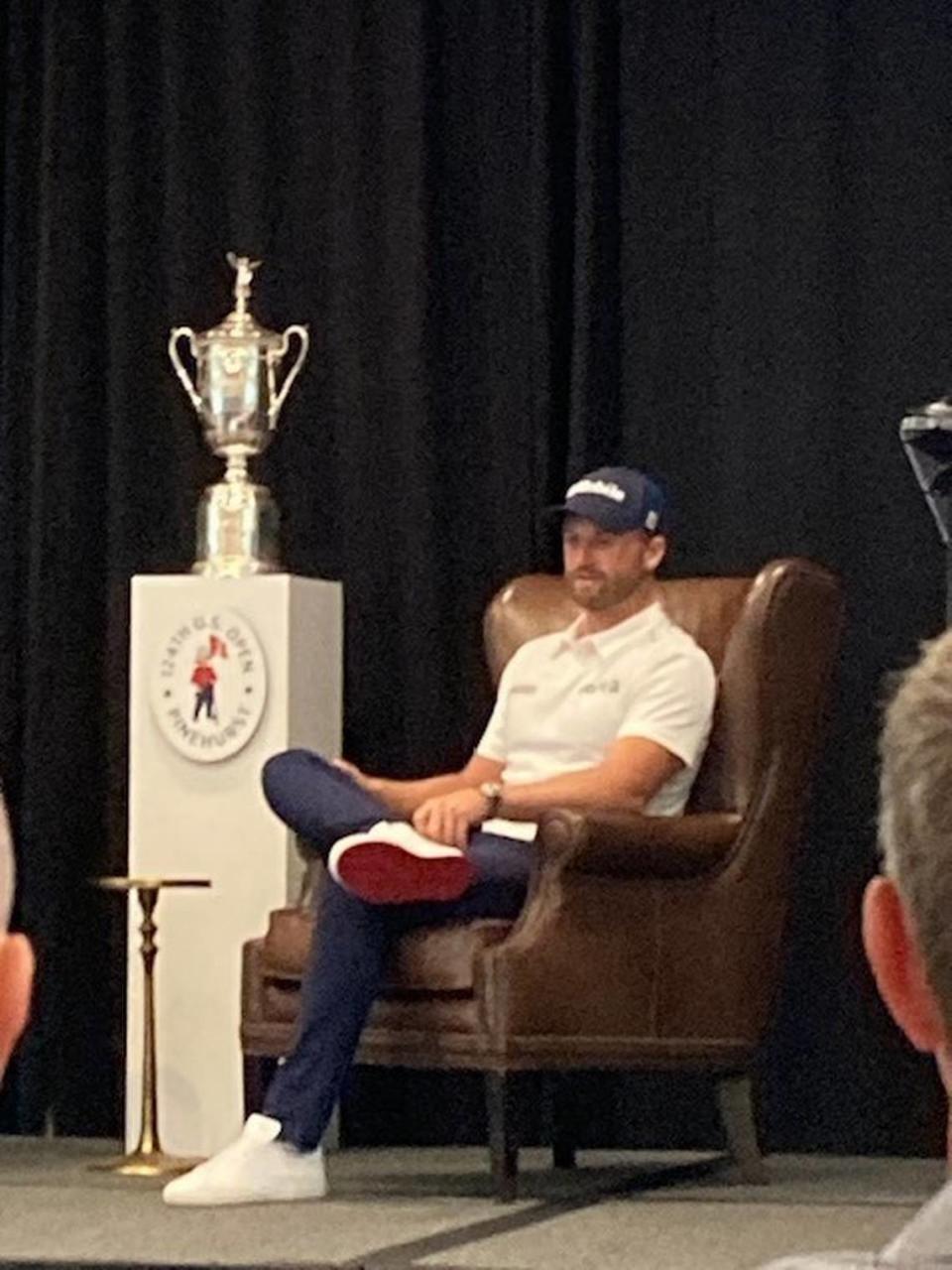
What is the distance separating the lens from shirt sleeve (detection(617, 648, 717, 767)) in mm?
4000

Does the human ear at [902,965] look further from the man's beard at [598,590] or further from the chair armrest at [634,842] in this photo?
the man's beard at [598,590]

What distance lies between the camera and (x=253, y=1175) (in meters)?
3.72

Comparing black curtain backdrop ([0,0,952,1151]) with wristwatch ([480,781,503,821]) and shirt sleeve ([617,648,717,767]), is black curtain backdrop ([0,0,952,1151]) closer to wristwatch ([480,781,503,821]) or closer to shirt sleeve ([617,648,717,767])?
shirt sleeve ([617,648,717,767])

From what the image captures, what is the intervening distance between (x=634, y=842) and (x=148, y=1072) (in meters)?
1.01

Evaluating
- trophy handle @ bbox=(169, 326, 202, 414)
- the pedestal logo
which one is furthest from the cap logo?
trophy handle @ bbox=(169, 326, 202, 414)

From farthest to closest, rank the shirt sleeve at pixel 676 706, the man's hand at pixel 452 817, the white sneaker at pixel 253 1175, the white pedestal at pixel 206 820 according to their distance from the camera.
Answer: the white pedestal at pixel 206 820 < the shirt sleeve at pixel 676 706 < the man's hand at pixel 452 817 < the white sneaker at pixel 253 1175

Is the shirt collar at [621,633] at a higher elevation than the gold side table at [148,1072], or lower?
higher

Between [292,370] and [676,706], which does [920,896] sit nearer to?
[676,706]

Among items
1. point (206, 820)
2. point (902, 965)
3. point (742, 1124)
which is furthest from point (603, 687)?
point (902, 965)

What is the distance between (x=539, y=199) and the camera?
15.8ft

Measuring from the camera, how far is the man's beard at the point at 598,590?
13.7ft

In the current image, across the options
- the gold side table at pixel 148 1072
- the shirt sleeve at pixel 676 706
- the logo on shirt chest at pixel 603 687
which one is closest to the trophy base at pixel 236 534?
the gold side table at pixel 148 1072

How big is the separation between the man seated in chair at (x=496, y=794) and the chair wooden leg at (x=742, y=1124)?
0.42m

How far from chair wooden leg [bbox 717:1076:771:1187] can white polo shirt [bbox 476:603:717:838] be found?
0.43 meters
